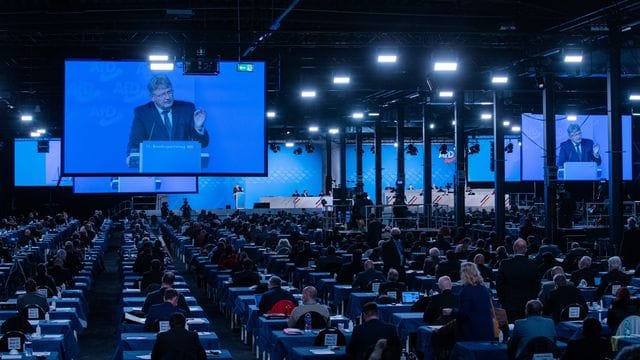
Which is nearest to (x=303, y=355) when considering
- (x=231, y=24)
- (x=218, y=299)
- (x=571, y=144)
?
(x=218, y=299)

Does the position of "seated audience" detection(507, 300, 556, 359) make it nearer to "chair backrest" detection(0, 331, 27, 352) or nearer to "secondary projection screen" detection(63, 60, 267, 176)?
"chair backrest" detection(0, 331, 27, 352)

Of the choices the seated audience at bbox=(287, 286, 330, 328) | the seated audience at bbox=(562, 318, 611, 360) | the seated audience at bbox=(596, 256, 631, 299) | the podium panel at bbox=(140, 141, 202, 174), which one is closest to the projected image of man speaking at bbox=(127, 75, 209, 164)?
the podium panel at bbox=(140, 141, 202, 174)

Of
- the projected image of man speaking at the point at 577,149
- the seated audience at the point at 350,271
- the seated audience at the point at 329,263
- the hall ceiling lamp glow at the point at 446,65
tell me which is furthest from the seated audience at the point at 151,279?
the projected image of man speaking at the point at 577,149

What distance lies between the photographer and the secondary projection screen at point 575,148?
32.7 metres

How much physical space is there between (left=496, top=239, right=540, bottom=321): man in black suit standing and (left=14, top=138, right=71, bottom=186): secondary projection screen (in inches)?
1532

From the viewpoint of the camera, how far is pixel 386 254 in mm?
20078

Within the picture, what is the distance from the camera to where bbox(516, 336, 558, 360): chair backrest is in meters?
9.92

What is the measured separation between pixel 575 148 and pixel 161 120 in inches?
628

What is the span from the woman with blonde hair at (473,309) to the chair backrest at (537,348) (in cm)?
72

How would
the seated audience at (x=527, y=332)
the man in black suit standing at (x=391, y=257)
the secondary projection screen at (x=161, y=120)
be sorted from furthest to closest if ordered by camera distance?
the secondary projection screen at (x=161, y=120), the man in black suit standing at (x=391, y=257), the seated audience at (x=527, y=332)

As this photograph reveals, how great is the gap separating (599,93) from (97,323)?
3080 cm

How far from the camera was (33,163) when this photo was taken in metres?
49.4

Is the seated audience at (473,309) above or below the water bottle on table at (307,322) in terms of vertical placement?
above

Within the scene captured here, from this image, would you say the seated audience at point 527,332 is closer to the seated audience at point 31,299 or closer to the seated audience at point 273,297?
the seated audience at point 273,297
